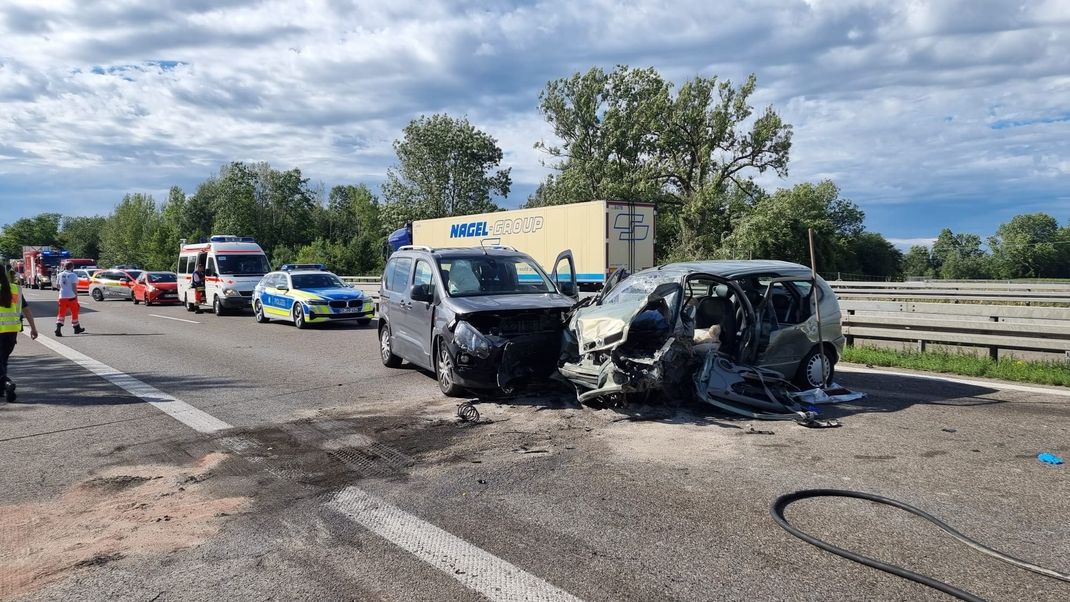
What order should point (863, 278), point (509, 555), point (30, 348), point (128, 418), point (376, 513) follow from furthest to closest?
point (863, 278), point (30, 348), point (128, 418), point (376, 513), point (509, 555)

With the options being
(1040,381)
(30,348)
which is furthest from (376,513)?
(30,348)

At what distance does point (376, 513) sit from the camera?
15.0ft

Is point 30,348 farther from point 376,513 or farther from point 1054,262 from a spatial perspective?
point 1054,262

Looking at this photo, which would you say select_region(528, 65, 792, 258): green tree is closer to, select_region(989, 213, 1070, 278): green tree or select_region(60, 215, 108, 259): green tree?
select_region(989, 213, 1070, 278): green tree

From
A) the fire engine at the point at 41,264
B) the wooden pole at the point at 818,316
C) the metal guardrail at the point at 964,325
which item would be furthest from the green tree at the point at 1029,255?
the fire engine at the point at 41,264

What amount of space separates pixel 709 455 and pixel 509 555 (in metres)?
2.43

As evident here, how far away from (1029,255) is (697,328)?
81.3m

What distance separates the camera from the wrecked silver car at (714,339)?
7082 mm

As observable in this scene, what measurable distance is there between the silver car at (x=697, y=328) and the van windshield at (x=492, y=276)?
3.73 ft

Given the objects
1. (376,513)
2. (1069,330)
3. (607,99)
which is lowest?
(376,513)

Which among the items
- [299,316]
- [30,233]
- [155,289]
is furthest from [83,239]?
[299,316]

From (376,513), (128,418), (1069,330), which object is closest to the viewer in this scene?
(376,513)

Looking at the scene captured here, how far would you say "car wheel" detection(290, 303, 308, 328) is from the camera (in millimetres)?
18125

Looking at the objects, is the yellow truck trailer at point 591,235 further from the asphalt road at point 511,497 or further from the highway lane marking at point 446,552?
the highway lane marking at point 446,552
